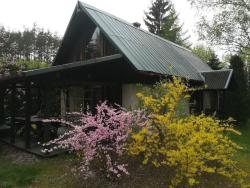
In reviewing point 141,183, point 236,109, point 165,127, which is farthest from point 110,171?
point 236,109

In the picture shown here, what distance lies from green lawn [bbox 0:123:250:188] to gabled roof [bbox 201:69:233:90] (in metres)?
10.8

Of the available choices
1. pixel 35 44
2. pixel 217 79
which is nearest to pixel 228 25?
pixel 217 79

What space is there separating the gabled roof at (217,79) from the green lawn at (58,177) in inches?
426

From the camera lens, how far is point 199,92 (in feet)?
65.4

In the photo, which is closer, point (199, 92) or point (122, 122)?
point (122, 122)

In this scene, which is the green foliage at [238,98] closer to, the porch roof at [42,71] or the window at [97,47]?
the window at [97,47]

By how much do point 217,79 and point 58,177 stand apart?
1476 cm

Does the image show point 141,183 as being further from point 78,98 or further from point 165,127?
point 78,98

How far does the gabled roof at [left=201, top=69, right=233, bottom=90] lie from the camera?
778 inches

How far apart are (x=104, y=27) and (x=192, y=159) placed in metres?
7.78

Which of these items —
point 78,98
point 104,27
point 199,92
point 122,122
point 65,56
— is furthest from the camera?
point 199,92

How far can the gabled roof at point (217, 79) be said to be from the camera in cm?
1977

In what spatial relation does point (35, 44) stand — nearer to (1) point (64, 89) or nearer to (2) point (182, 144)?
(1) point (64, 89)

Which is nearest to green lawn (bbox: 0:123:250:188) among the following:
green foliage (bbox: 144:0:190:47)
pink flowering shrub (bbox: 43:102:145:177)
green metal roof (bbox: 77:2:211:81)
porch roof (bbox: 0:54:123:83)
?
pink flowering shrub (bbox: 43:102:145:177)
